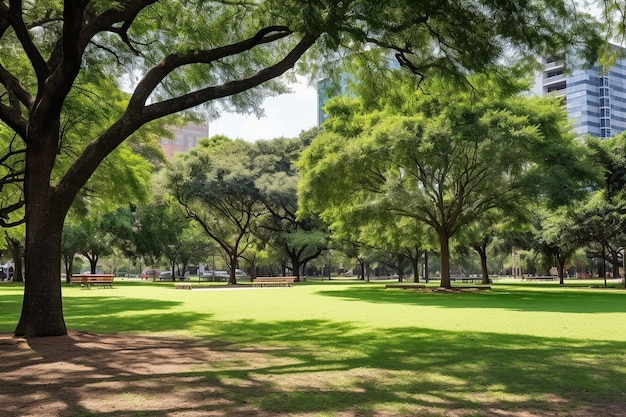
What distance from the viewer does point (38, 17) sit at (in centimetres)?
1355

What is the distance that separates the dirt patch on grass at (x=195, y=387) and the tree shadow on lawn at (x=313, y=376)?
14 millimetres

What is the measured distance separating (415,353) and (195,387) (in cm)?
387

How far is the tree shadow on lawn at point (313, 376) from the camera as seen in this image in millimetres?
5555

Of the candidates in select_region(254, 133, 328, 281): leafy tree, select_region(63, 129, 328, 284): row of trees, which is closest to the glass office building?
select_region(254, 133, 328, 281): leafy tree

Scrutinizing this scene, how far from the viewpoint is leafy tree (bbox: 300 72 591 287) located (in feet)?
87.6

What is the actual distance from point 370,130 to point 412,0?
20772mm

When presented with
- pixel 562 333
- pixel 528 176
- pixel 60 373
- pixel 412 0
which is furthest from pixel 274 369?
pixel 528 176

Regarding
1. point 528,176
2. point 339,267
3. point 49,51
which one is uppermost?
point 49,51

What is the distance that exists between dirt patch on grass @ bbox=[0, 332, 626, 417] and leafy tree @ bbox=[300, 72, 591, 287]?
18.4 m

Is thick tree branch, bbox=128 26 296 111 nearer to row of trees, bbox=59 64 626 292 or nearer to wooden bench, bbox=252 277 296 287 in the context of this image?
row of trees, bbox=59 64 626 292

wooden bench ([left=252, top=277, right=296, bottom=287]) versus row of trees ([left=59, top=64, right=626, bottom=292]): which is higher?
row of trees ([left=59, top=64, right=626, bottom=292])

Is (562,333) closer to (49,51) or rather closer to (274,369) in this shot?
(274,369)

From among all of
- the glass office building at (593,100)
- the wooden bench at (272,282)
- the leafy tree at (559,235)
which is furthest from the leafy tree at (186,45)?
the glass office building at (593,100)

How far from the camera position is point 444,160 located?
28.1 metres
